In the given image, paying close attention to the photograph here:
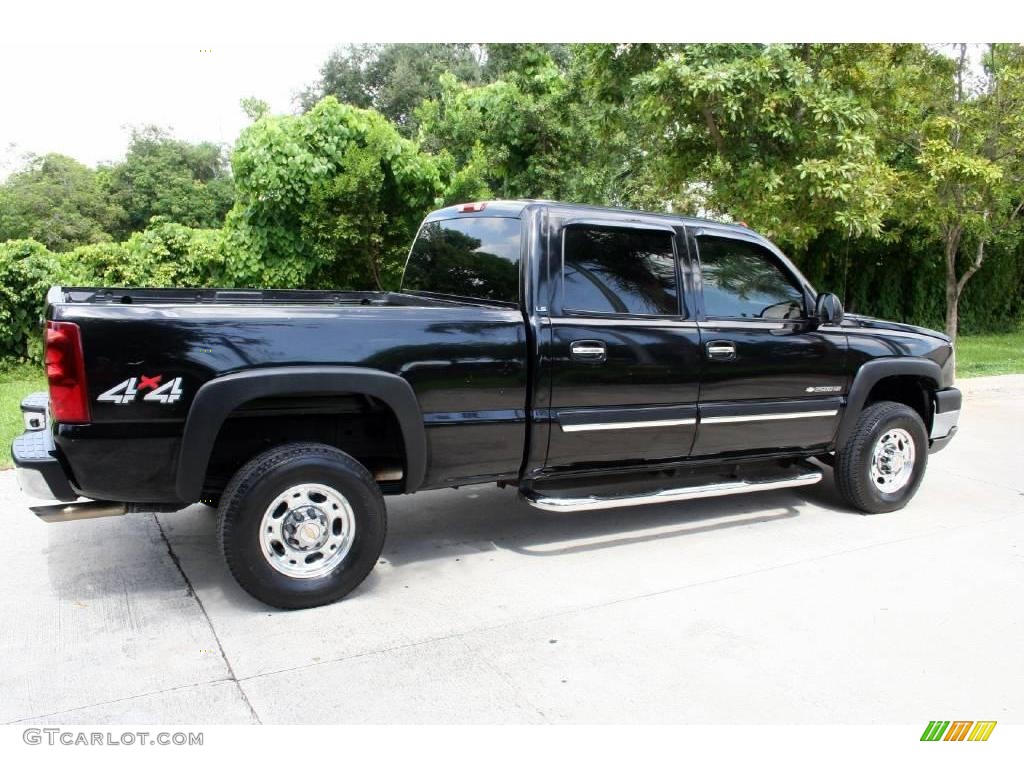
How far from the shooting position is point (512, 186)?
38.3 feet

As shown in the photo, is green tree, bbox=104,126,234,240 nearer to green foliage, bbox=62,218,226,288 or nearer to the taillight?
green foliage, bbox=62,218,226,288

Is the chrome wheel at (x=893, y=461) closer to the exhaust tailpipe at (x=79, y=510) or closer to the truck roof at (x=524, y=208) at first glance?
the truck roof at (x=524, y=208)

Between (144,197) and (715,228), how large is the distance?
38152 millimetres

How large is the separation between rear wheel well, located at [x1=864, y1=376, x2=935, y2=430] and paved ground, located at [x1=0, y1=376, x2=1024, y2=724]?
775 millimetres

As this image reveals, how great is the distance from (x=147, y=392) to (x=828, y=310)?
3849mm

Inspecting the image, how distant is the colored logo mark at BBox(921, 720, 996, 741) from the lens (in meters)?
2.96

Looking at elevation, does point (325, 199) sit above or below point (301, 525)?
above

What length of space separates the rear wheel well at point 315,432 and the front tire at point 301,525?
0.69 feet

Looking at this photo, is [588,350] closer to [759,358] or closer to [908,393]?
[759,358]

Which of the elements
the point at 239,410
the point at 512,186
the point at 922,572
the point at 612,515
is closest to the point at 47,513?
the point at 239,410

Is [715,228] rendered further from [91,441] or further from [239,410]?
[91,441]

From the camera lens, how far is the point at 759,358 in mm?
4871
